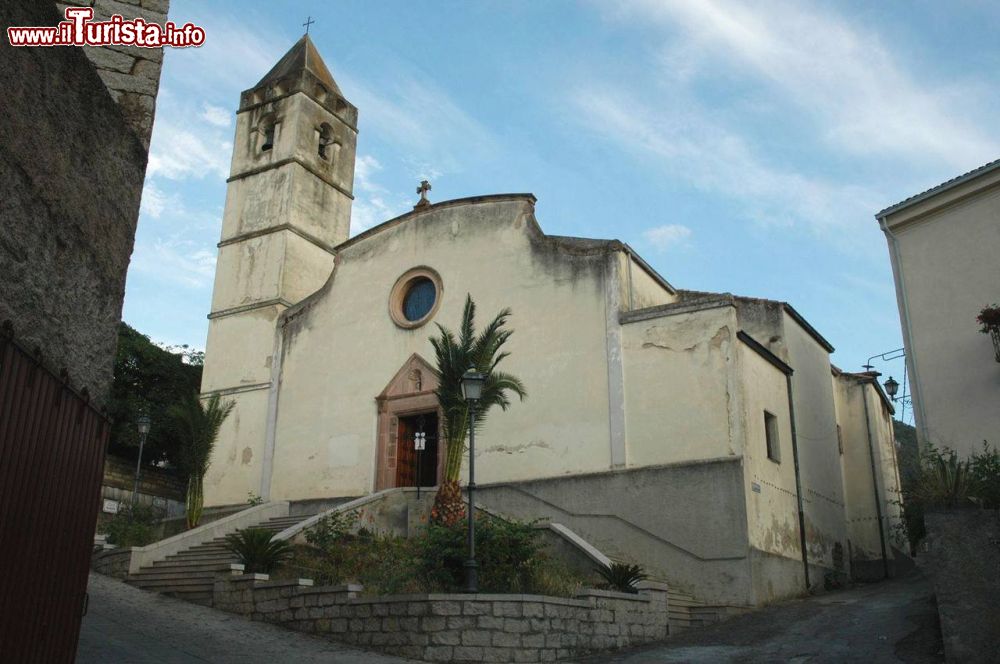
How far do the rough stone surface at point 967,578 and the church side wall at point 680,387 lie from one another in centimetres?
630

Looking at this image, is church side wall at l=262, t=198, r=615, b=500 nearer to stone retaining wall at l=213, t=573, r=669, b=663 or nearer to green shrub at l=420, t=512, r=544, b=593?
green shrub at l=420, t=512, r=544, b=593

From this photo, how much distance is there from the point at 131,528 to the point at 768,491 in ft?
42.4

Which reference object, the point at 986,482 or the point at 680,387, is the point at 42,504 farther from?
the point at 680,387

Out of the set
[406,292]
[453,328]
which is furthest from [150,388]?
[453,328]

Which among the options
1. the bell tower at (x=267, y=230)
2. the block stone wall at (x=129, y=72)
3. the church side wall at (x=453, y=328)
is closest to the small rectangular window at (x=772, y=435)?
the church side wall at (x=453, y=328)

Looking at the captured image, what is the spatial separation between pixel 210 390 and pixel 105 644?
1438cm

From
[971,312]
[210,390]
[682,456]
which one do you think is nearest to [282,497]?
[210,390]

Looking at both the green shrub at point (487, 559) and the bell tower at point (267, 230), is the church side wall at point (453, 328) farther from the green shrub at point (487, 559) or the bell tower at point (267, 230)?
the green shrub at point (487, 559)

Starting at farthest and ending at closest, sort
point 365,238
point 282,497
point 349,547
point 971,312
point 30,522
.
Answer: point 365,238 → point 282,497 → point 349,547 → point 971,312 → point 30,522

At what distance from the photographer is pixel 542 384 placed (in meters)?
18.9

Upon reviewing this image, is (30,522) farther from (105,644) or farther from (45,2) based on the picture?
(105,644)

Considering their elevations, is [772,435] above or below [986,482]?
above

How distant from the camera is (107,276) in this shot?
6.52 m

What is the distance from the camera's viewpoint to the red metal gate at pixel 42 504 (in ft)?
17.3
